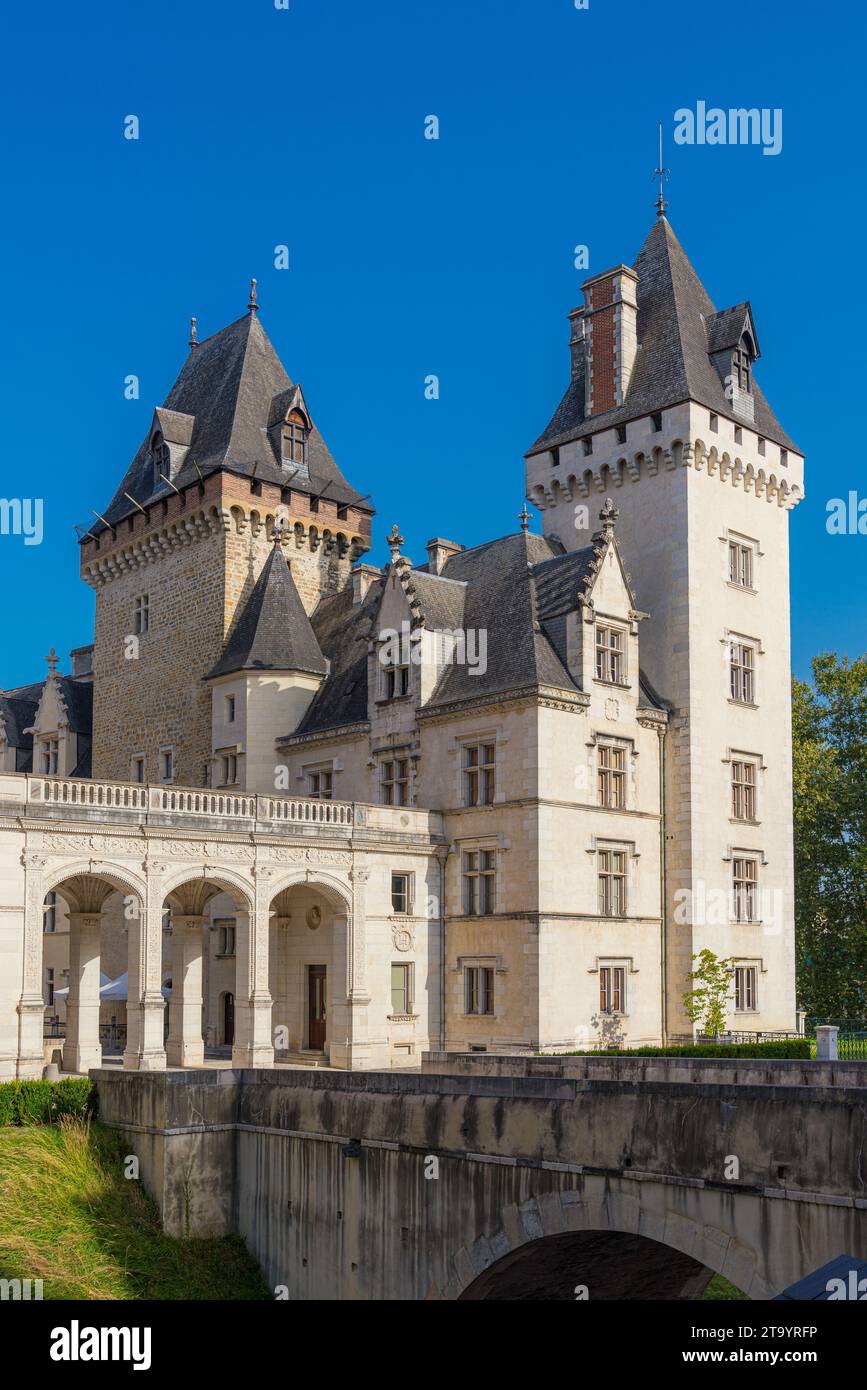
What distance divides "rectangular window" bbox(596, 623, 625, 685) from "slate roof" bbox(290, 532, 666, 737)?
4.15 ft

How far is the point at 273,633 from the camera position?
45.0 meters

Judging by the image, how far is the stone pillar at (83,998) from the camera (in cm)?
3338

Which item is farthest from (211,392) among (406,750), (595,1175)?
(595,1175)

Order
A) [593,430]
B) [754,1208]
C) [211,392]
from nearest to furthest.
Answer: [754,1208], [593,430], [211,392]

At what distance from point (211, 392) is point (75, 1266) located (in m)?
34.8

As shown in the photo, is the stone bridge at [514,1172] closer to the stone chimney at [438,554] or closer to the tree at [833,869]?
the stone chimney at [438,554]

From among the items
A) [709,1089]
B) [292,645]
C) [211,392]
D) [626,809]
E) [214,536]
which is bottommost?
[709,1089]

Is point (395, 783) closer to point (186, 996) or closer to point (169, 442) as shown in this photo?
point (186, 996)

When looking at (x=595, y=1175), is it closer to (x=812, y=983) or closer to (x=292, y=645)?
(x=292, y=645)

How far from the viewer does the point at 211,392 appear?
5153 cm

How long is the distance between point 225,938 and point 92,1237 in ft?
62.5

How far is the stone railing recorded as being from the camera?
3120cm

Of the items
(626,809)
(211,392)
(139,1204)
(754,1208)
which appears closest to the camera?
(754,1208)

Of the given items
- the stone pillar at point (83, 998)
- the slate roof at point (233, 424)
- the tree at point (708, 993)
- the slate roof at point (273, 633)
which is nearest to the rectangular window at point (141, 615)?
the slate roof at point (233, 424)
